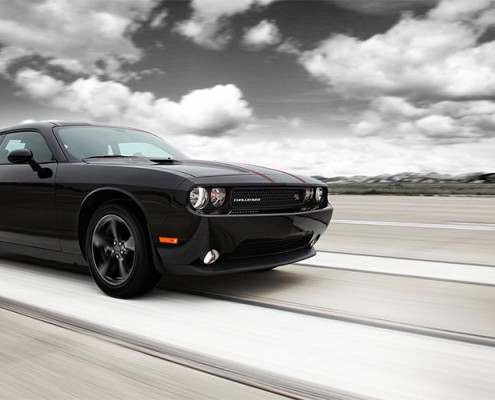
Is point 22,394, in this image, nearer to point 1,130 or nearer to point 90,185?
point 90,185

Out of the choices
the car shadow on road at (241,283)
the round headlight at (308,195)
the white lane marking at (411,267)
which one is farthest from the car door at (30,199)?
the white lane marking at (411,267)

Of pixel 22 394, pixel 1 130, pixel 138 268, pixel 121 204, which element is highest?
pixel 1 130

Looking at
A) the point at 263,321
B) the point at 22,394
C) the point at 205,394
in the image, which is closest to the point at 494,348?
the point at 263,321

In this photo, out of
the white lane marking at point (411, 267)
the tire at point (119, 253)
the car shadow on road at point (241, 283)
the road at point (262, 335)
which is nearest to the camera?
the road at point (262, 335)

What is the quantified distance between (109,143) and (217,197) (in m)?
1.63

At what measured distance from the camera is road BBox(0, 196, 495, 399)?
2377mm

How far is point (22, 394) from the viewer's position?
229 cm

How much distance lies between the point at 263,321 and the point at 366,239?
4182mm

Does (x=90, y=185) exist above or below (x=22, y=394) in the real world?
above

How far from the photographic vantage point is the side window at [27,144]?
475 centimetres

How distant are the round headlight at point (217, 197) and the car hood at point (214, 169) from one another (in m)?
0.13

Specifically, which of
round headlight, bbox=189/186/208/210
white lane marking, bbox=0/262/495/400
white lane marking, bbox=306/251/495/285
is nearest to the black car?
round headlight, bbox=189/186/208/210

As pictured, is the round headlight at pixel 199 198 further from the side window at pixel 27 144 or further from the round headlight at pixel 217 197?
the side window at pixel 27 144

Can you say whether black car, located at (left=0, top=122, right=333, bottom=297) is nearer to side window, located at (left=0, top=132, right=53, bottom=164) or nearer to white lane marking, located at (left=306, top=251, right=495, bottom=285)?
side window, located at (left=0, top=132, right=53, bottom=164)
